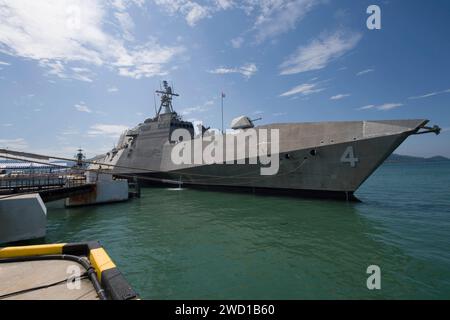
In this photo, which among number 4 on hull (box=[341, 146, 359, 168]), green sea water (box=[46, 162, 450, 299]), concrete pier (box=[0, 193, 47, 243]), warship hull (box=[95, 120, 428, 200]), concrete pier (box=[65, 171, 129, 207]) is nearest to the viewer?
green sea water (box=[46, 162, 450, 299])

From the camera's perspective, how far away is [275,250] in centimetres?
650

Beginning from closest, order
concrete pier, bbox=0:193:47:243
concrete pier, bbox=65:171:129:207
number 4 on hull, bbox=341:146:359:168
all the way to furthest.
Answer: concrete pier, bbox=0:193:47:243 → number 4 on hull, bbox=341:146:359:168 → concrete pier, bbox=65:171:129:207

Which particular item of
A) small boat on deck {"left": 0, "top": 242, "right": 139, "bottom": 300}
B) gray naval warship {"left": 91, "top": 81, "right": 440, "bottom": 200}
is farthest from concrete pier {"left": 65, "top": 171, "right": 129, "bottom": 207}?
small boat on deck {"left": 0, "top": 242, "right": 139, "bottom": 300}

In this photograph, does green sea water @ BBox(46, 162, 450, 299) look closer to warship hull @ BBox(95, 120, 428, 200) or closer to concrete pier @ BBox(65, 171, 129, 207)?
warship hull @ BBox(95, 120, 428, 200)

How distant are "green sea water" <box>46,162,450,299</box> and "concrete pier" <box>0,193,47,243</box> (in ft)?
2.09

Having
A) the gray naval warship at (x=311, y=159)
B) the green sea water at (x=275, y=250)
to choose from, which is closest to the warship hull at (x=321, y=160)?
the gray naval warship at (x=311, y=159)

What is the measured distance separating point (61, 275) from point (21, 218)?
20.0ft

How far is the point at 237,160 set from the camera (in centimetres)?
1711

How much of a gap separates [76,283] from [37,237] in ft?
21.6

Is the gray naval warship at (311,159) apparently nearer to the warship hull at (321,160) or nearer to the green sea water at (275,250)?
the warship hull at (321,160)

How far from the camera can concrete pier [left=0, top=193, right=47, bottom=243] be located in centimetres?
720

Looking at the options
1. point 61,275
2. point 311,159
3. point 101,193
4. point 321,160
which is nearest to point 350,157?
point 321,160
